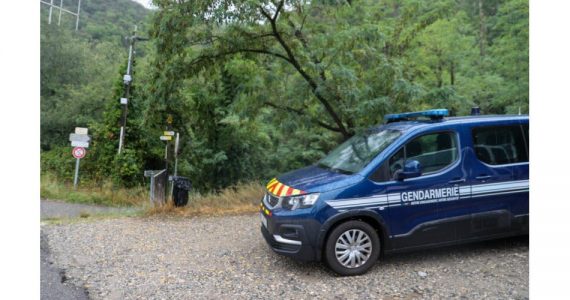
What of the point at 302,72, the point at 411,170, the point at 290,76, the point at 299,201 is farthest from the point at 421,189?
the point at 290,76

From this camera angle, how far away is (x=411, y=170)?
4773 mm

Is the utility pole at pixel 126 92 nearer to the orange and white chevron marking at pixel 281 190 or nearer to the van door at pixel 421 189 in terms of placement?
the orange and white chevron marking at pixel 281 190

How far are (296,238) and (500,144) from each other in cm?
298

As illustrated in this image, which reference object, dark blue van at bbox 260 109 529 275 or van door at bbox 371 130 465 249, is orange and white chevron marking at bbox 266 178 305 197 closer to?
dark blue van at bbox 260 109 529 275

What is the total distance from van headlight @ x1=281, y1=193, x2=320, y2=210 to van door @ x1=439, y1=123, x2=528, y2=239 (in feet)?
5.27

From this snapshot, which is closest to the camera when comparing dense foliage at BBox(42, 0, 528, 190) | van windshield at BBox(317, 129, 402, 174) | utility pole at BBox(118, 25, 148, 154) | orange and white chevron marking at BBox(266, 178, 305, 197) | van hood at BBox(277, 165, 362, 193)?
van hood at BBox(277, 165, 362, 193)

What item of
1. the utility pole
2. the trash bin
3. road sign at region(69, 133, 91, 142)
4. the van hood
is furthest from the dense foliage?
the van hood

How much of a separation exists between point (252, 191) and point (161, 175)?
2.21 meters

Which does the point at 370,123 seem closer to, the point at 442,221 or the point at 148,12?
the point at 442,221

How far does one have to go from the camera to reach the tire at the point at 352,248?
4672mm

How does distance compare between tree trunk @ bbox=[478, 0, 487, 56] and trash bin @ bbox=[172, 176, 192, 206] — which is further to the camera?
tree trunk @ bbox=[478, 0, 487, 56]

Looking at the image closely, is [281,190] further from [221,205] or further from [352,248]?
[221,205]

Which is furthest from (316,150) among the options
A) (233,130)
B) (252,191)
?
(252,191)

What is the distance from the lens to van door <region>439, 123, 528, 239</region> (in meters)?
5.01
